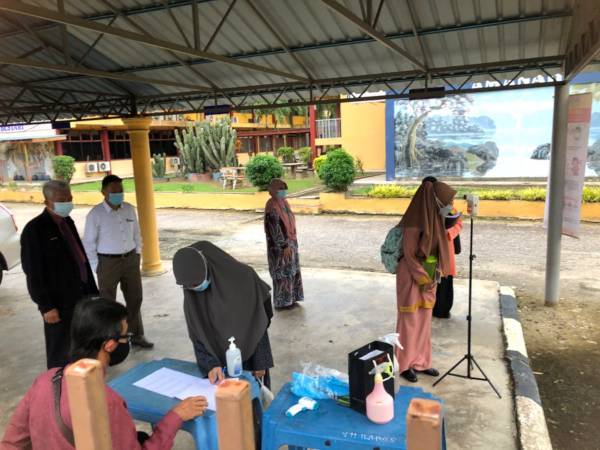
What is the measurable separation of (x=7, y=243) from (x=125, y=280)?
3.97 metres

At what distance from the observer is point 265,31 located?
5.82 m

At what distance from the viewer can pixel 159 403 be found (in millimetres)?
2314

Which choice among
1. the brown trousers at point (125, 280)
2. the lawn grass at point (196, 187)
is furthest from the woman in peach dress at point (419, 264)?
the lawn grass at point (196, 187)

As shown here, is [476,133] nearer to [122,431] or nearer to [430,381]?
[430,381]

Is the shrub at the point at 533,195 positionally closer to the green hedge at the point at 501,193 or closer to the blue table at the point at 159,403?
the green hedge at the point at 501,193

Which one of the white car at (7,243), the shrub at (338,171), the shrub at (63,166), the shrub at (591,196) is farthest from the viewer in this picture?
the shrub at (63,166)

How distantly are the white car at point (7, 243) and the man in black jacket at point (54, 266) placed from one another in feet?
13.8

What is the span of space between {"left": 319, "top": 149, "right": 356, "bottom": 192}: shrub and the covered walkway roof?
241 inches

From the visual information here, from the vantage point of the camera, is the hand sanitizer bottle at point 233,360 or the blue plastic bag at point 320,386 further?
the hand sanitizer bottle at point 233,360

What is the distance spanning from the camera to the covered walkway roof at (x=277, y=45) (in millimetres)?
4953

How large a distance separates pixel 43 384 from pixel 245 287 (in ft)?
3.87

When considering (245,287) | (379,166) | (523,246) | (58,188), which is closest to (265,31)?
(58,188)

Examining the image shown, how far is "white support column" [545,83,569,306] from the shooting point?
5969mm

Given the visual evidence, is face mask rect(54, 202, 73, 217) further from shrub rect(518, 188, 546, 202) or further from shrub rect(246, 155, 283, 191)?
shrub rect(246, 155, 283, 191)
